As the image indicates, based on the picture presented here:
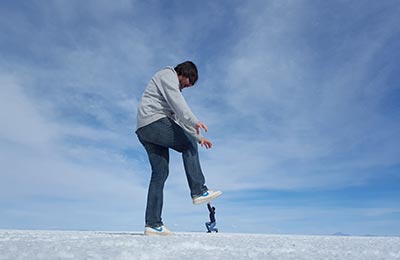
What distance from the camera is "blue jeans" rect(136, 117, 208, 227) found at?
13.9 ft

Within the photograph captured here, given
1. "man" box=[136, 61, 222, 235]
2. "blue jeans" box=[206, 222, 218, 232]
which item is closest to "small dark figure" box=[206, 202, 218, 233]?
"blue jeans" box=[206, 222, 218, 232]

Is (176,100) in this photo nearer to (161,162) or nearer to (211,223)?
(161,162)

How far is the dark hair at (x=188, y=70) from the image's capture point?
4.54 m

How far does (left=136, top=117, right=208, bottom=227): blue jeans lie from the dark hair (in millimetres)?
648

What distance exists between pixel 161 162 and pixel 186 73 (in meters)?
1.19

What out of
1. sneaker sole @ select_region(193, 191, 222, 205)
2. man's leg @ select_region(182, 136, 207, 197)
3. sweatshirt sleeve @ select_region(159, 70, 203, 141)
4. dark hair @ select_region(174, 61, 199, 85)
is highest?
dark hair @ select_region(174, 61, 199, 85)

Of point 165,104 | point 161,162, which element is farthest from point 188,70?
point 161,162

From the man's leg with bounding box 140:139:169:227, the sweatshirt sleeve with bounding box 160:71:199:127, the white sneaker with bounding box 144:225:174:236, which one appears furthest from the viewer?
the man's leg with bounding box 140:139:169:227

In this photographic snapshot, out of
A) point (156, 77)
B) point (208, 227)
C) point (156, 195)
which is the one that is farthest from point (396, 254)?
point (208, 227)

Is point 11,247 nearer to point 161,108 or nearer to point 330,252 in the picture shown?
point 330,252

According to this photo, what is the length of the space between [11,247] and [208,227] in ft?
22.4

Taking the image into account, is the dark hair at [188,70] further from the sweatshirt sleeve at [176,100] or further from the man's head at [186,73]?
the sweatshirt sleeve at [176,100]

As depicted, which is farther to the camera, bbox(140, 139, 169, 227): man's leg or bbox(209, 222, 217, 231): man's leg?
bbox(209, 222, 217, 231): man's leg

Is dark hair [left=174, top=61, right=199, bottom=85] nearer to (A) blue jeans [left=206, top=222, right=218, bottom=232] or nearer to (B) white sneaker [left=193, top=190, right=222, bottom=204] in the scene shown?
(B) white sneaker [left=193, top=190, right=222, bottom=204]
